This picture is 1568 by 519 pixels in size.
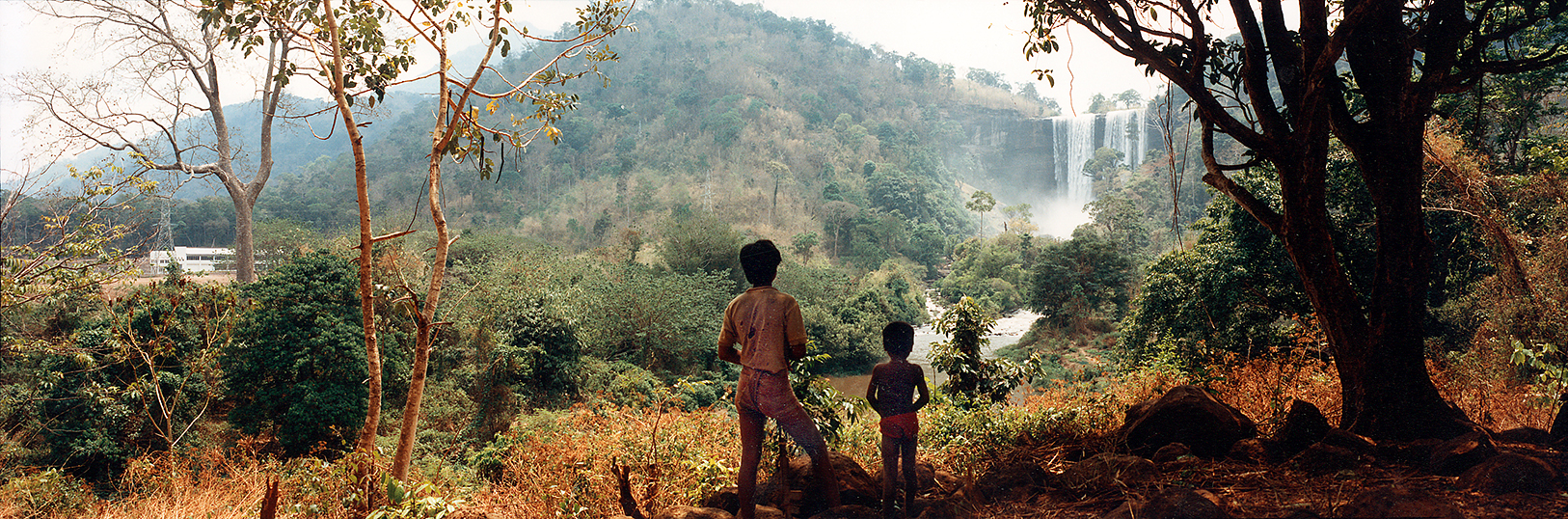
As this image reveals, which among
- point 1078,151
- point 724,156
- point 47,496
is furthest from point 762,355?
point 724,156

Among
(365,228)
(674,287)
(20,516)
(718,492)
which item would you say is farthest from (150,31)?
(718,492)

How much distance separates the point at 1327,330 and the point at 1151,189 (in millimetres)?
35420

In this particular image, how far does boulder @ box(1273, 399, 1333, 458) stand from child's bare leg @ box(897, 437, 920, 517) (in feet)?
5.65

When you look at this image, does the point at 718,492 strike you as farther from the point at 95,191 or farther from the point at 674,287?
the point at 674,287

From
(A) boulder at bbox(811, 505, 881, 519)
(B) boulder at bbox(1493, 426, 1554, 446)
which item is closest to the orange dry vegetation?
(A) boulder at bbox(811, 505, 881, 519)

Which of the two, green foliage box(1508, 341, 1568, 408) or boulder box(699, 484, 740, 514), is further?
boulder box(699, 484, 740, 514)

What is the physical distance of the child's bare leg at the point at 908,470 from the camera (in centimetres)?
268

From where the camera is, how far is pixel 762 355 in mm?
2410

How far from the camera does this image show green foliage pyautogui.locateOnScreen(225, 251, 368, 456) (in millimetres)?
9219

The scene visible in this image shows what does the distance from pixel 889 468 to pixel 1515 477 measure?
2.14 meters

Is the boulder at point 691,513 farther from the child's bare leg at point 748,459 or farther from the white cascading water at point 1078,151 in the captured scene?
the white cascading water at point 1078,151

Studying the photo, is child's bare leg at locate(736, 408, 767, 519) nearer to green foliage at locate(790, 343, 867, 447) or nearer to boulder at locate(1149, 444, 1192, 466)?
green foliage at locate(790, 343, 867, 447)

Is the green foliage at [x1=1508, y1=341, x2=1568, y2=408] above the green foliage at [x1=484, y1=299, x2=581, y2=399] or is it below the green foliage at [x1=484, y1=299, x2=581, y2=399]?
above

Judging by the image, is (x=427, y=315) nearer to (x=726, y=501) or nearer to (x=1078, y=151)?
(x=726, y=501)
